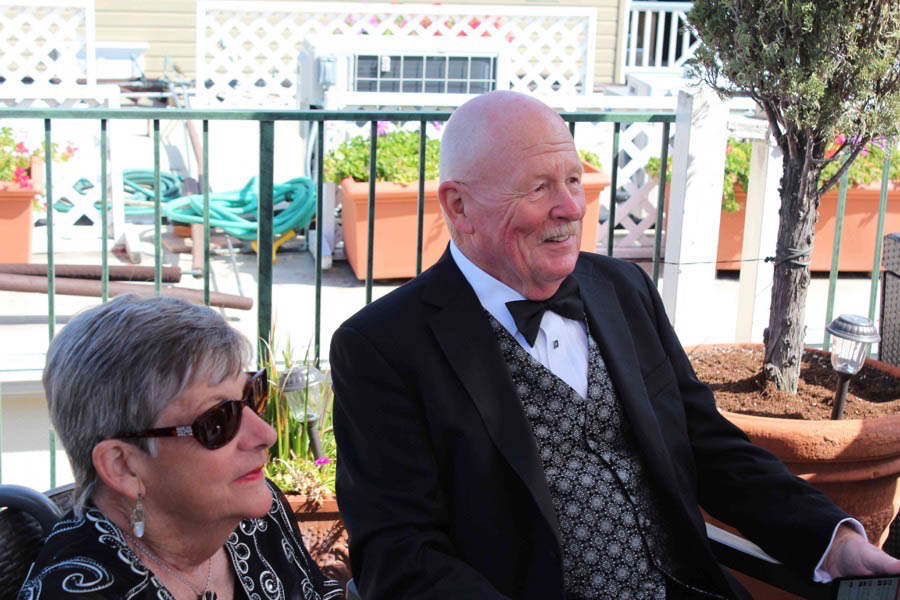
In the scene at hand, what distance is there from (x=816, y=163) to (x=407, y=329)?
147 centimetres

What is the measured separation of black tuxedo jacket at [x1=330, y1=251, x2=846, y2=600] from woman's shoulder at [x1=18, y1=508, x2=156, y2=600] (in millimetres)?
481

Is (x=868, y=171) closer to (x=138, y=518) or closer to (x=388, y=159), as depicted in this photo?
(x=388, y=159)

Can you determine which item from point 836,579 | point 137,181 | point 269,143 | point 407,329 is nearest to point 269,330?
point 269,143

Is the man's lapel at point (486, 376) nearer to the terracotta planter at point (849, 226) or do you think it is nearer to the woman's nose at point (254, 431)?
the woman's nose at point (254, 431)

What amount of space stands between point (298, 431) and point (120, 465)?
69.2 inches

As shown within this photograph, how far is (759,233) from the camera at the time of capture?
406cm

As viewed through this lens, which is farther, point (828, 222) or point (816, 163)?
point (828, 222)

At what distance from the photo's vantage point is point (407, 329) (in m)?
2.05

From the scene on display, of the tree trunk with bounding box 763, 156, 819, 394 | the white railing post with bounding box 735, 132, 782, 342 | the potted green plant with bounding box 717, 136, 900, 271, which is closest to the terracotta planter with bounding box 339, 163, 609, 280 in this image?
the potted green plant with bounding box 717, 136, 900, 271

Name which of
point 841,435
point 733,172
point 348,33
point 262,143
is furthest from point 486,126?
point 348,33

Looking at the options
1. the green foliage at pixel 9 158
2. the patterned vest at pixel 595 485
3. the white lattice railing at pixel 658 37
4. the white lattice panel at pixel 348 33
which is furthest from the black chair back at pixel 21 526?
the white lattice railing at pixel 658 37

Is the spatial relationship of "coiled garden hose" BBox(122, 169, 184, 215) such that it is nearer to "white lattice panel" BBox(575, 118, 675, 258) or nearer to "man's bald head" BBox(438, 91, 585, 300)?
"white lattice panel" BBox(575, 118, 675, 258)

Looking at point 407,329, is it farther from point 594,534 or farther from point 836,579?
point 836,579

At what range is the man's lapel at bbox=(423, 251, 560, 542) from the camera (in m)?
1.97
